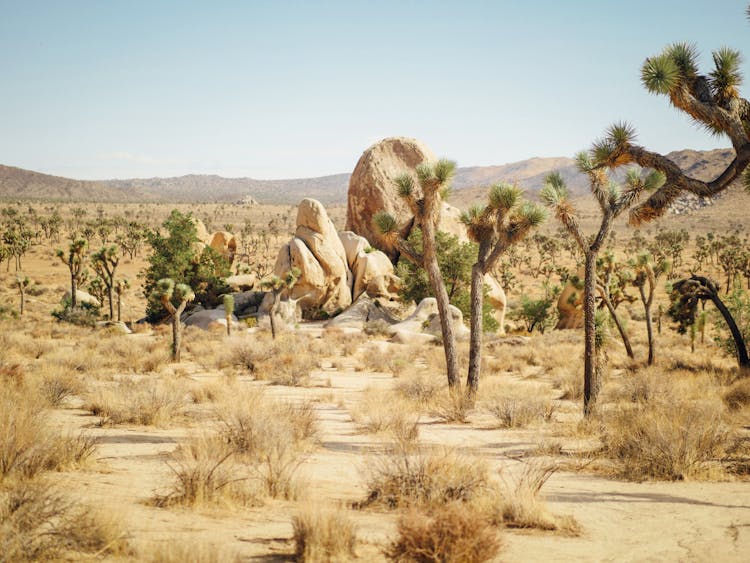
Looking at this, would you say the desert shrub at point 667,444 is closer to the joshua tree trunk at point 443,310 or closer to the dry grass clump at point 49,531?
the joshua tree trunk at point 443,310

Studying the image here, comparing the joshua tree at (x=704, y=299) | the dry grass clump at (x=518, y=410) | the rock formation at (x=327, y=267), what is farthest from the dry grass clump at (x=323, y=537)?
the rock formation at (x=327, y=267)

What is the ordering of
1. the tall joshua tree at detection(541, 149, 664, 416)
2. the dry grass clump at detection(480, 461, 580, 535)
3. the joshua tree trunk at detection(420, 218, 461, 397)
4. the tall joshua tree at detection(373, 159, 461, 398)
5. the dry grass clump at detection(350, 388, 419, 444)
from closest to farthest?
the dry grass clump at detection(480, 461, 580, 535), the dry grass clump at detection(350, 388, 419, 444), the tall joshua tree at detection(541, 149, 664, 416), the joshua tree trunk at detection(420, 218, 461, 397), the tall joshua tree at detection(373, 159, 461, 398)

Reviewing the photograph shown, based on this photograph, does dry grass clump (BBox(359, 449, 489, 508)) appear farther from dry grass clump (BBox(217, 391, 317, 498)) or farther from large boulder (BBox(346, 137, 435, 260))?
large boulder (BBox(346, 137, 435, 260))

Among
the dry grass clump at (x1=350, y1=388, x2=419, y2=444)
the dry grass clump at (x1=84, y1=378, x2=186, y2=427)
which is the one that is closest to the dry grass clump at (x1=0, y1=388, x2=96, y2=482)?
the dry grass clump at (x1=84, y1=378, x2=186, y2=427)

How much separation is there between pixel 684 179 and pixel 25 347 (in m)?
20.3

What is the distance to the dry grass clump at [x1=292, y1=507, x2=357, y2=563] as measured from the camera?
13.1 ft

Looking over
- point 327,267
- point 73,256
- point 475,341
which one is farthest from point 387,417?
point 73,256

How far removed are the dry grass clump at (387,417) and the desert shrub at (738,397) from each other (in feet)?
21.8

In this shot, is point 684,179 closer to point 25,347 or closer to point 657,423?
point 657,423

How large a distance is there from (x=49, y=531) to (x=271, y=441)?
2875 millimetres

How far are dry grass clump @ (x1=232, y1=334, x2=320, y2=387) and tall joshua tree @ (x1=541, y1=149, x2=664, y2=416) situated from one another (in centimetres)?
766

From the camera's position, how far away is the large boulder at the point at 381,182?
3853 cm

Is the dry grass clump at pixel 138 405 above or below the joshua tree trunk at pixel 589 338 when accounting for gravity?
below

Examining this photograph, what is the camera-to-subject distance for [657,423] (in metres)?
7.07
